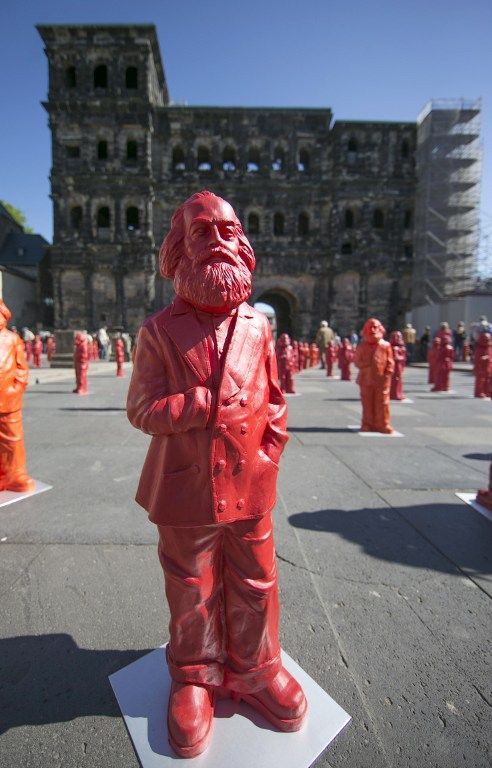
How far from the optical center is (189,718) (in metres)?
1.43

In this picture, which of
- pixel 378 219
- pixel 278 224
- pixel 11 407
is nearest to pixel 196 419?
pixel 11 407

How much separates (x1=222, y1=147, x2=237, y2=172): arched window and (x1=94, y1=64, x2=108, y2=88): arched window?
314 inches

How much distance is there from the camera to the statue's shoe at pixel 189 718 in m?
1.40

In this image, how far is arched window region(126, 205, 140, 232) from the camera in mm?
26375

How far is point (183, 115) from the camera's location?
2605 cm

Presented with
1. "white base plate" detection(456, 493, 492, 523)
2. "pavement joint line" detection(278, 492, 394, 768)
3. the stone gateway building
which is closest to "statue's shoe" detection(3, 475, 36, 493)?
"pavement joint line" detection(278, 492, 394, 768)

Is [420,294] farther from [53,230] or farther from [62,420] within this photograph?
[62,420]

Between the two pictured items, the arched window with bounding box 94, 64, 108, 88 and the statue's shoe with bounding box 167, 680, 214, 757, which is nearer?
the statue's shoe with bounding box 167, 680, 214, 757

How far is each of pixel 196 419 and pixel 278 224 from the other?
28.7m

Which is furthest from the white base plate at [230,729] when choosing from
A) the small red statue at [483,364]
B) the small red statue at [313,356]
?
the small red statue at [313,356]

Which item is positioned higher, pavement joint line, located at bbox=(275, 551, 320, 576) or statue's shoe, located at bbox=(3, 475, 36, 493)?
statue's shoe, located at bbox=(3, 475, 36, 493)

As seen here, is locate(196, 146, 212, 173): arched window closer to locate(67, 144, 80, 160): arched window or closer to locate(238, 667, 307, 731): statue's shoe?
locate(67, 144, 80, 160): arched window

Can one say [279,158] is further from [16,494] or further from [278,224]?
[16,494]

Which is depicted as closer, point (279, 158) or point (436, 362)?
point (436, 362)
